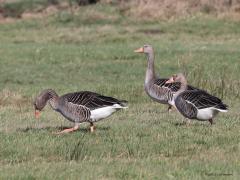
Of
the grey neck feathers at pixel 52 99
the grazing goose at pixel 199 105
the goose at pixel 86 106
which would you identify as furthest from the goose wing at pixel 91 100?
the grazing goose at pixel 199 105

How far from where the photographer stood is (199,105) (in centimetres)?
1362

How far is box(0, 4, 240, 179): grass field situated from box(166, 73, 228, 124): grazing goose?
0.23m

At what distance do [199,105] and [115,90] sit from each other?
7385 mm

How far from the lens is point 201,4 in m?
42.2

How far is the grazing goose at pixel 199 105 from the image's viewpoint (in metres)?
13.5

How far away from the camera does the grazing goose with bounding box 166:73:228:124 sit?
1349cm

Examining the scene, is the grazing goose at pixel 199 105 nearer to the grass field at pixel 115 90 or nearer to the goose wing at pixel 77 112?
the grass field at pixel 115 90

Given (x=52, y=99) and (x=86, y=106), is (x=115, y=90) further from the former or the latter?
(x=86, y=106)

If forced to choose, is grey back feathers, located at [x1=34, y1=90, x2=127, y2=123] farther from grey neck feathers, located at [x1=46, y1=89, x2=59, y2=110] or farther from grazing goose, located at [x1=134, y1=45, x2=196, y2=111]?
grazing goose, located at [x1=134, y1=45, x2=196, y2=111]

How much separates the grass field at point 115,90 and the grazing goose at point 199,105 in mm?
235

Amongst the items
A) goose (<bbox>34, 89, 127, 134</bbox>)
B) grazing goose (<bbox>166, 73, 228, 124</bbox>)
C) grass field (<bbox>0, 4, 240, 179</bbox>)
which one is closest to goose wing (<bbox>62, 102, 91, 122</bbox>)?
goose (<bbox>34, 89, 127, 134</bbox>)

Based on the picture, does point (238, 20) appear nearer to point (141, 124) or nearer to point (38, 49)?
point (38, 49)

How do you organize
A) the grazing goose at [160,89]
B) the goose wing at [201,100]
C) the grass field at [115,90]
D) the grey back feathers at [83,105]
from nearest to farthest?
1. the grass field at [115,90]
2. the grey back feathers at [83,105]
3. the goose wing at [201,100]
4. the grazing goose at [160,89]

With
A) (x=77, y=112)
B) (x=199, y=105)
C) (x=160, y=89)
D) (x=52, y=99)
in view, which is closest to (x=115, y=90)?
(x=160, y=89)
